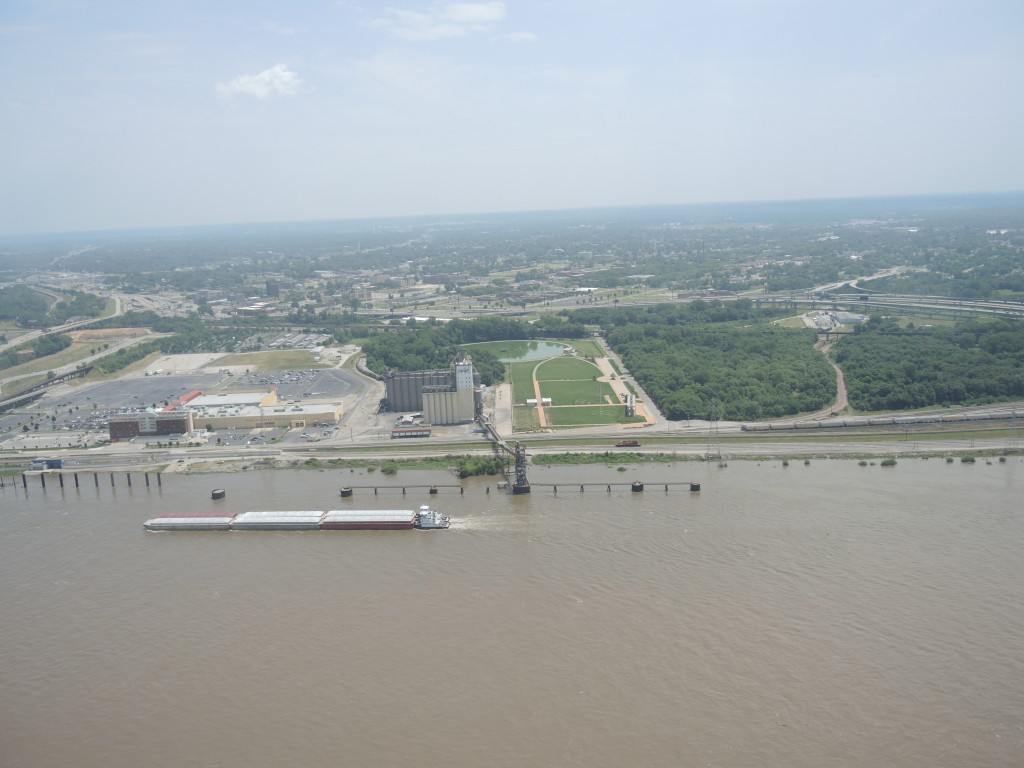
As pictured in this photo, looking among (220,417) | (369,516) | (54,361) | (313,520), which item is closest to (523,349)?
(220,417)

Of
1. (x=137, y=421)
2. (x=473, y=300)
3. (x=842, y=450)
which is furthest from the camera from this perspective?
(x=473, y=300)

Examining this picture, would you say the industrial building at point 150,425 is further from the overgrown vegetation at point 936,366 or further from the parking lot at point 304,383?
the overgrown vegetation at point 936,366

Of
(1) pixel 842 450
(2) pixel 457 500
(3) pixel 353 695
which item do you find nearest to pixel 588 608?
(3) pixel 353 695

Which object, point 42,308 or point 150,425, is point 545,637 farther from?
point 42,308

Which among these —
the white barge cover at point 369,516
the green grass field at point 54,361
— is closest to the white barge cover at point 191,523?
the white barge cover at point 369,516

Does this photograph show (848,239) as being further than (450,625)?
Yes

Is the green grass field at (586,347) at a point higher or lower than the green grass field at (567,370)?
higher

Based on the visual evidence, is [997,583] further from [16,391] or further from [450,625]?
[16,391]

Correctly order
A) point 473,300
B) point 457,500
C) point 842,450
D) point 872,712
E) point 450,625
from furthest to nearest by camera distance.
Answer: point 473,300, point 842,450, point 457,500, point 450,625, point 872,712
